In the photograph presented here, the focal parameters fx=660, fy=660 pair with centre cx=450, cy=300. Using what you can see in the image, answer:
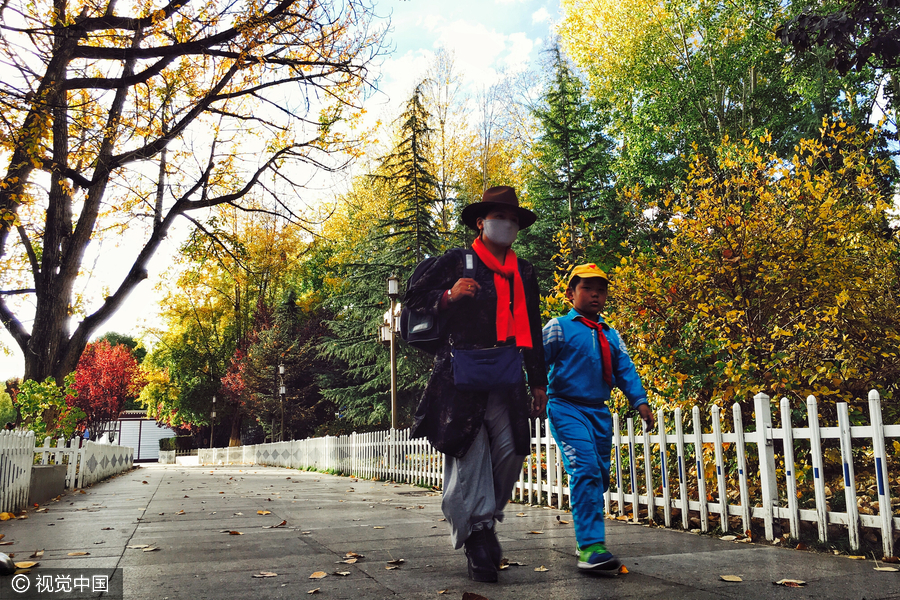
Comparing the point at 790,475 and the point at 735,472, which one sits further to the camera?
the point at 735,472

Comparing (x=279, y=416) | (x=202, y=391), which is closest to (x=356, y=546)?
(x=279, y=416)

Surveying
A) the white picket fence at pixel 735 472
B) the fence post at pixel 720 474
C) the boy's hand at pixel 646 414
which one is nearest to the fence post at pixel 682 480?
the white picket fence at pixel 735 472

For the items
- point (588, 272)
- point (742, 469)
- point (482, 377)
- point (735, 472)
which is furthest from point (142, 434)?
point (482, 377)

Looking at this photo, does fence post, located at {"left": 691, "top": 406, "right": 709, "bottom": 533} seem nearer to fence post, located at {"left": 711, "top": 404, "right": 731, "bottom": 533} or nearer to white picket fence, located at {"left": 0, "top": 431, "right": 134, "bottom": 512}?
fence post, located at {"left": 711, "top": 404, "right": 731, "bottom": 533}

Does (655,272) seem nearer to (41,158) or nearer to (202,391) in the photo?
(41,158)

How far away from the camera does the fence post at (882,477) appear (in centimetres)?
394

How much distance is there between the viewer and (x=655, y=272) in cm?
690

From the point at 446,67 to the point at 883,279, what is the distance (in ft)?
77.0

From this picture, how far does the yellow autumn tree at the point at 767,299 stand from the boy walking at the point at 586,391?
2.56 m

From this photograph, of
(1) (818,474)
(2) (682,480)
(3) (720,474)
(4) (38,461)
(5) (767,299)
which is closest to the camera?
(1) (818,474)

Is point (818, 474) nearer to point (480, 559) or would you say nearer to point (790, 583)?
point (790, 583)

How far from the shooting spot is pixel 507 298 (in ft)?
11.6

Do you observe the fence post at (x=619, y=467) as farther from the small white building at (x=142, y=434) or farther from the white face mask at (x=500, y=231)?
the small white building at (x=142, y=434)

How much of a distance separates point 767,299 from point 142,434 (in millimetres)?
68475
